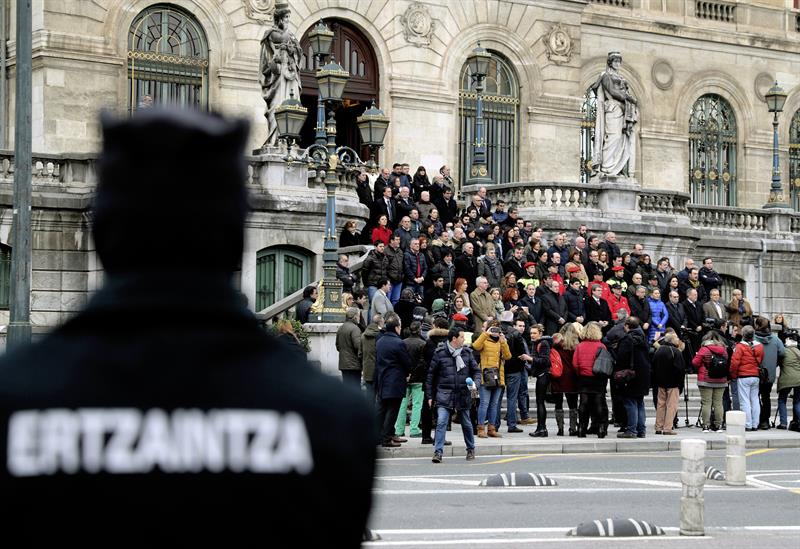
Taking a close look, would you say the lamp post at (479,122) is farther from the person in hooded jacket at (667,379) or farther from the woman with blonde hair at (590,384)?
the woman with blonde hair at (590,384)

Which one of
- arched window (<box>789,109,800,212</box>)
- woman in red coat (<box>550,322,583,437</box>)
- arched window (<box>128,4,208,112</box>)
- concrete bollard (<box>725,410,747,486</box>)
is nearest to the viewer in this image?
concrete bollard (<box>725,410,747,486</box>)

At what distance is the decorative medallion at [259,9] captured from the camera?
38062 millimetres

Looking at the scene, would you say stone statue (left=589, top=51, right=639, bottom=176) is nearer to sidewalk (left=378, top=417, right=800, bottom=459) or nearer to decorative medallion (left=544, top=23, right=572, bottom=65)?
decorative medallion (left=544, top=23, right=572, bottom=65)

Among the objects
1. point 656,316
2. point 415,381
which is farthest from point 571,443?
point 656,316

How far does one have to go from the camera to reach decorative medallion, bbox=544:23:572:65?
Result: 43.7 metres

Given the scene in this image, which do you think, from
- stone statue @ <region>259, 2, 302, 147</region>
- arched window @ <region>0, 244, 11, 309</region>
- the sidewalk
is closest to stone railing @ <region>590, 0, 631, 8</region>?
stone statue @ <region>259, 2, 302, 147</region>

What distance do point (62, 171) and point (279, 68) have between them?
4446 mm

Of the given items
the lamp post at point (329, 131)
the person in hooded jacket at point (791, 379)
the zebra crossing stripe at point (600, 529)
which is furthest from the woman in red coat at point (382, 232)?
the zebra crossing stripe at point (600, 529)

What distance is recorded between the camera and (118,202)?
2.93 meters

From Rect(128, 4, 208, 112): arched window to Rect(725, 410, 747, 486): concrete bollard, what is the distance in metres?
21.4

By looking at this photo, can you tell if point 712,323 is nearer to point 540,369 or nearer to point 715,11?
point 540,369

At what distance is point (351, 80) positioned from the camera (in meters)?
40.1

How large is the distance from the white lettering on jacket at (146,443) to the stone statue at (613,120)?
34.1 metres

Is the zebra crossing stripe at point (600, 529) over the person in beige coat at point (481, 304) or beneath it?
beneath
